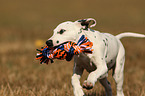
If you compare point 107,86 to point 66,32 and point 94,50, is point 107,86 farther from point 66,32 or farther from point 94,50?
point 66,32

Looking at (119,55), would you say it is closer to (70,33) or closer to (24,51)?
(70,33)

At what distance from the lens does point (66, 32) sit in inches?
127

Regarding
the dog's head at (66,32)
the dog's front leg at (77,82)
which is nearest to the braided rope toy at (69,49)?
the dog's head at (66,32)

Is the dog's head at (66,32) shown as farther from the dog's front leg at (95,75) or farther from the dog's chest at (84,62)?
the dog's front leg at (95,75)

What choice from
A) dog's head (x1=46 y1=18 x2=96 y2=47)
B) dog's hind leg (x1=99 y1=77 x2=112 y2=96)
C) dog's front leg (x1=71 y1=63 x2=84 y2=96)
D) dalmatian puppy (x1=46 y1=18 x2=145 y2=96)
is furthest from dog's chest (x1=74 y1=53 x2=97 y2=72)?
dog's hind leg (x1=99 y1=77 x2=112 y2=96)

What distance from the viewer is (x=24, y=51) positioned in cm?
1006

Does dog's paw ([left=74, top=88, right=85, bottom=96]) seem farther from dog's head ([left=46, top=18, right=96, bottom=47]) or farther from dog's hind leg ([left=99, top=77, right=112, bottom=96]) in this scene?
dog's hind leg ([left=99, top=77, right=112, bottom=96])

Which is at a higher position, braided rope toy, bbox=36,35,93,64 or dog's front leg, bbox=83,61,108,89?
braided rope toy, bbox=36,35,93,64

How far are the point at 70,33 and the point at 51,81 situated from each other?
271cm

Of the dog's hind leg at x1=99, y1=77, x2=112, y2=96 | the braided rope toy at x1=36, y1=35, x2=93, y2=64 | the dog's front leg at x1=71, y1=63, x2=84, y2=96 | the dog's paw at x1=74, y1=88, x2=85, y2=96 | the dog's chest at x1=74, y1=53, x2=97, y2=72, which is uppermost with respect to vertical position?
the braided rope toy at x1=36, y1=35, x2=93, y2=64

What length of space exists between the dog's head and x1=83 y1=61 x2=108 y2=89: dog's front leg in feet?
1.67

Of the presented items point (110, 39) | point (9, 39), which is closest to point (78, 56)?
point (110, 39)

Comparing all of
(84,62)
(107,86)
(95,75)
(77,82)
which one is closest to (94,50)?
(84,62)

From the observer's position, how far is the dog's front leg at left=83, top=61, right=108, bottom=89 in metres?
2.99
